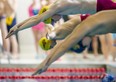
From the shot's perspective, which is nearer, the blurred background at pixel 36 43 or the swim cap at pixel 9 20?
the blurred background at pixel 36 43

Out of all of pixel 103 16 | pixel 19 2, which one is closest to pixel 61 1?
pixel 103 16

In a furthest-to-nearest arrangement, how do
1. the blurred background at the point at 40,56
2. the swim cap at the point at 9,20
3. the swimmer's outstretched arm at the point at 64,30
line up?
the swim cap at the point at 9,20
the blurred background at the point at 40,56
the swimmer's outstretched arm at the point at 64,30

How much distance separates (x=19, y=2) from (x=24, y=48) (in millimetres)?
931

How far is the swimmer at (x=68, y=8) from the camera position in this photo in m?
1.65

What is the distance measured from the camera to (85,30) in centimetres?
135

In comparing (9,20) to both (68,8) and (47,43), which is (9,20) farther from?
(68,8)

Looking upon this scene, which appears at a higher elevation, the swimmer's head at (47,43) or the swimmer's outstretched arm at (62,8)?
the swimmer's outstretched arm at (62,8)

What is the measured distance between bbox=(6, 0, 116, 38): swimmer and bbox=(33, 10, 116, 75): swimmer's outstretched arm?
0.88 ft

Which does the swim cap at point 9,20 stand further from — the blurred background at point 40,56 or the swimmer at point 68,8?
the swimmer at point 68,8

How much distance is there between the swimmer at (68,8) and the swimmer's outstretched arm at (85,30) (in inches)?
10.6

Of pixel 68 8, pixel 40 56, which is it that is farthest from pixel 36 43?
pixel 68 8

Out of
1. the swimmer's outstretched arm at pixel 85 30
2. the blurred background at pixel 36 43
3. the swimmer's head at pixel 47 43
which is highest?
the swimmer's outstretched arm at pixel 85 30

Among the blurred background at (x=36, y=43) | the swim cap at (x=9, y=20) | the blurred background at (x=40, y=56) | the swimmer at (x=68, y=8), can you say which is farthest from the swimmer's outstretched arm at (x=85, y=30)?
the swim cap at (x=9, y=20)

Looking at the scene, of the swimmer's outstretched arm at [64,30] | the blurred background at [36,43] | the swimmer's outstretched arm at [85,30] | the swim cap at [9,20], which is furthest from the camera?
the swim cap at [9,20]
